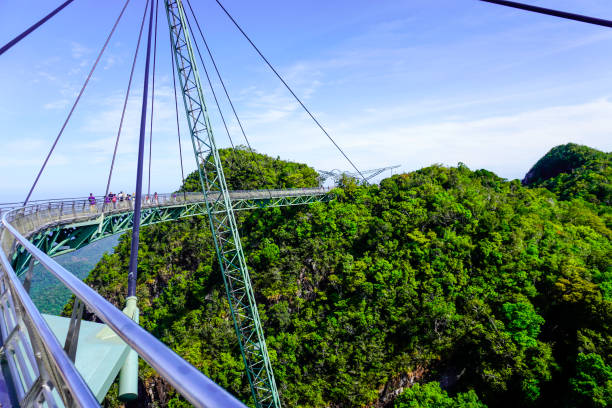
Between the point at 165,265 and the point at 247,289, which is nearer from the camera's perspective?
the point at 247,289

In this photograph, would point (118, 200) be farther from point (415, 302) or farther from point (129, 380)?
point (415, 302)

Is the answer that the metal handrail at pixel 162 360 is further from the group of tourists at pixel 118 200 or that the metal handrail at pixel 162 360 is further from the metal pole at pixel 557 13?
the group of tourists at pixel 118 200

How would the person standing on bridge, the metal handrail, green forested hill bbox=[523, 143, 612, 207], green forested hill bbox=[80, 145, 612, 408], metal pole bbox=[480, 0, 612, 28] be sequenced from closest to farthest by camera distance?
Result: the metal handrail
metal pole bbox=[480, 0, 612, 28]
the person standing on bridge
green forested hill bbox=[80, 145, 612, 408]
green forested hill bbox=[523, 143, 612, 207]

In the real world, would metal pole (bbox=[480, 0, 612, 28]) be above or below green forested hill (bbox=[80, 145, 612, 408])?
above

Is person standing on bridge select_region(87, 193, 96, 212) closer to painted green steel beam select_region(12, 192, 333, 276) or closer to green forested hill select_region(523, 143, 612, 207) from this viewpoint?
painted green steel beam select_region(12, 192, 333, 276)

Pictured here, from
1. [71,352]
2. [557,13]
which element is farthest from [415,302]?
[71,352]

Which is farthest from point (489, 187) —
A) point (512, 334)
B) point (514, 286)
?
point (512, 334)

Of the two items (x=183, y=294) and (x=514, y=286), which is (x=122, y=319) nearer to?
(x=514, y=286)

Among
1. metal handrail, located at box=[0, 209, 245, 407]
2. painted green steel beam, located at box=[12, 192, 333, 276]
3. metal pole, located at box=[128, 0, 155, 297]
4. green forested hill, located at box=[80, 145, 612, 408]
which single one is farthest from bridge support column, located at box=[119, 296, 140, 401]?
green forested hill, located at box=[80, 145, 612, 408]
